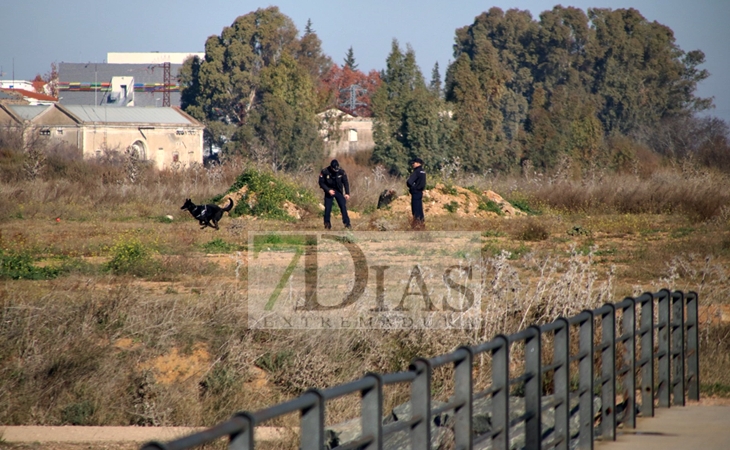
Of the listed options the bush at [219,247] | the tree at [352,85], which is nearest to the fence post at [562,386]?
the bush at [219,247]

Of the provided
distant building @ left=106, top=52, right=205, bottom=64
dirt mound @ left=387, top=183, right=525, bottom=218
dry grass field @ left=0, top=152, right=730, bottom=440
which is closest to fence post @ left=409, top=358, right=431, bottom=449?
dry grass field @ left=0, top=152, right=730, bottom=440

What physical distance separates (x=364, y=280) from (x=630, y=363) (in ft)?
22.0

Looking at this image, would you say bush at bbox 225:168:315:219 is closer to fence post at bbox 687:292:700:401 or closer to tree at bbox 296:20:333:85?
fence post at bbox 687:292:700:401

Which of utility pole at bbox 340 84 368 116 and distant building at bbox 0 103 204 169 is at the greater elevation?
utility pole at bbox 340 84 368 116

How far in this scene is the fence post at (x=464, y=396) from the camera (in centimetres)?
414

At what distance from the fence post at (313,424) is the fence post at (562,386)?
241 cm

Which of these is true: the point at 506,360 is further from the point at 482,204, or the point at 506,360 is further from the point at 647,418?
the point at 482,204

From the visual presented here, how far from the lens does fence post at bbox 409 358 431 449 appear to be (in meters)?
3.82

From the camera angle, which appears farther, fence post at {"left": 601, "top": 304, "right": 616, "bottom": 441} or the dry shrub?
the dry shrub

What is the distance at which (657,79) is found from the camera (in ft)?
224

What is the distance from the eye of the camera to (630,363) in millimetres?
6199

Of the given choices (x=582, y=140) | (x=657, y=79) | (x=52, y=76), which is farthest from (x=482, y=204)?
(x=52, y=76)

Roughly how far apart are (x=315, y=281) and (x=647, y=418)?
21.9 feet

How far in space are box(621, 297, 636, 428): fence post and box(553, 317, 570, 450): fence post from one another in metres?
1.03
